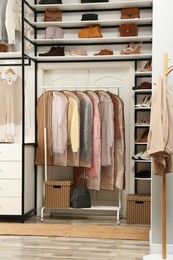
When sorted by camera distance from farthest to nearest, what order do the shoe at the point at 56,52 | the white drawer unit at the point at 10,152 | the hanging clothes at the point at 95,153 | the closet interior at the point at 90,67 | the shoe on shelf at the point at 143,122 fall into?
the shoe at the point at 56,52 → the closet interior at the point at 90,67 → the shoe on shelf at the point at 143,122 → the hanging clothes at the point at 95,153 → the white drawer unit at the point at 10,152

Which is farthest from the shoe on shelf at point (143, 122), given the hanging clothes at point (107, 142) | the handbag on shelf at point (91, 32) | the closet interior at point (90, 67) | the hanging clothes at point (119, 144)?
the handbag on shelf at point (91, 32)

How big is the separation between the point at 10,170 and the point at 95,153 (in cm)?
104

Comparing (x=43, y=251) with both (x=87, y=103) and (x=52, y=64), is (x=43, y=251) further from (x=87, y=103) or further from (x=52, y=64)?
(x=52, y=64)

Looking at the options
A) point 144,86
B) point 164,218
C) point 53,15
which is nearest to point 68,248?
point 164,218

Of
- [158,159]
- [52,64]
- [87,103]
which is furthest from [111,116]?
[158,159]

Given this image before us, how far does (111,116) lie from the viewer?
536cm

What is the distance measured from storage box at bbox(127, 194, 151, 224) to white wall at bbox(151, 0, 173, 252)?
3.23 ft

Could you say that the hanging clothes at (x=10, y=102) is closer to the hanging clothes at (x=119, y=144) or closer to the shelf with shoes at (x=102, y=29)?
the shelf with shoes at (x=102, y=29)

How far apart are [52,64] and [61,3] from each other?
80 centimetres

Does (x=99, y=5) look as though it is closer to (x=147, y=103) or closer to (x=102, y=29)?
(x=102, y=29)

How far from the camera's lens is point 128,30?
5.61m

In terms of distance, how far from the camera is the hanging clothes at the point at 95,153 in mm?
5328

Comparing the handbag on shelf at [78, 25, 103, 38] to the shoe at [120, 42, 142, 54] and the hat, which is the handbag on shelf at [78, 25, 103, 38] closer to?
the shoe at [120, 42, 142, 54]

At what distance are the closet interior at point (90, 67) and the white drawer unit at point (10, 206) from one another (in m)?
0.36
